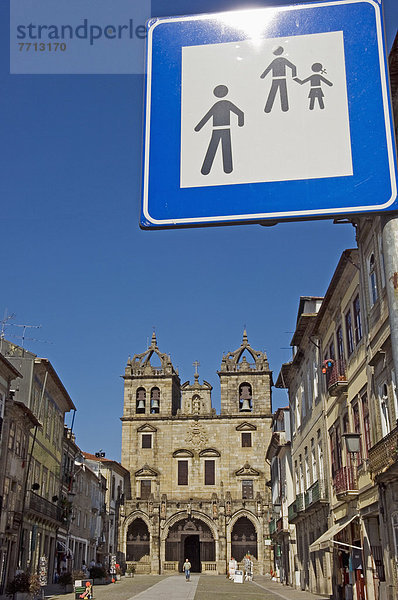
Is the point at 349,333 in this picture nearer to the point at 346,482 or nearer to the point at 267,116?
the point at 346,482

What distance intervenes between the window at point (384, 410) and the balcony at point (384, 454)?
0.66 m

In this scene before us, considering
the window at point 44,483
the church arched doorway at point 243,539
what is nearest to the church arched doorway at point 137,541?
the church arched doorway at point 243,539

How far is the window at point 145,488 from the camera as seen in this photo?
65312 millimetres

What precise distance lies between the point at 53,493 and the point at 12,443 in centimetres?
1201

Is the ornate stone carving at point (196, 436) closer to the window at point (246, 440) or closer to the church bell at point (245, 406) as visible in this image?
the window at point (246, 440)

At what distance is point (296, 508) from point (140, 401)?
3868cm

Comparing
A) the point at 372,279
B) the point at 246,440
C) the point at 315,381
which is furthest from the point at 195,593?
the point at 246,440

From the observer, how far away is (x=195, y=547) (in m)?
64.2

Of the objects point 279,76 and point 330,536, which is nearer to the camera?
point 279,76

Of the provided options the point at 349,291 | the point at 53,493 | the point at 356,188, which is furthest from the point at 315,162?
the point at 53,493

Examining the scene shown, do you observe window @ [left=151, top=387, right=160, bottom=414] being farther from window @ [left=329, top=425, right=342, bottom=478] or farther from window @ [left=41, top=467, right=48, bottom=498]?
window @ [left=329, top=425, right=342, bottom=478]

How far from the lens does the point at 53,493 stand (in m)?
42.9

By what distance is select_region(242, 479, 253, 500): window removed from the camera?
2517 inches

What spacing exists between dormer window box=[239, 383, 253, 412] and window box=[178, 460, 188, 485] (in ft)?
27.6
